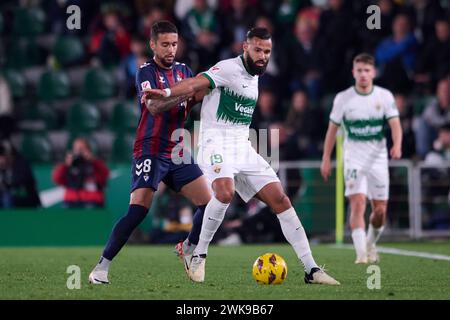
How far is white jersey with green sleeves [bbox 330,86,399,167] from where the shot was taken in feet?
41.7

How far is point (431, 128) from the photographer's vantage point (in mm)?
A: 17875

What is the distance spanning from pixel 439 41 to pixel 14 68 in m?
9.22

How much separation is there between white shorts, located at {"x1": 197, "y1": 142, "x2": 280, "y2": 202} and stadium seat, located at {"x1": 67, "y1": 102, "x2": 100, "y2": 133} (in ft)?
37.0

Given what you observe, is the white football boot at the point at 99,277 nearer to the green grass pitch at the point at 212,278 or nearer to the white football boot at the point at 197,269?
the green grass pitch at the point at 212,278

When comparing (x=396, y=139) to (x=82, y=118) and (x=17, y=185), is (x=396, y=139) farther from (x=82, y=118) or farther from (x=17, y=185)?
(x=82, y=118)

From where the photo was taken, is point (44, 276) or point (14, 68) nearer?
point (44, 276)

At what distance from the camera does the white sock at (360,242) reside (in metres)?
12.3

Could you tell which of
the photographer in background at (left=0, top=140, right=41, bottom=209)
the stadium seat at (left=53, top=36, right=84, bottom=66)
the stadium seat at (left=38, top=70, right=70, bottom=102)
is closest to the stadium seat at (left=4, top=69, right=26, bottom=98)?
the stadium seat at (left=38, top=70, right=70, bottom=102)

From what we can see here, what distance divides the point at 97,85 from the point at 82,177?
437 centimetres

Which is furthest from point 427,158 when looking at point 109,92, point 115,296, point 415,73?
point 115,296

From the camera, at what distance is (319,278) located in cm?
909

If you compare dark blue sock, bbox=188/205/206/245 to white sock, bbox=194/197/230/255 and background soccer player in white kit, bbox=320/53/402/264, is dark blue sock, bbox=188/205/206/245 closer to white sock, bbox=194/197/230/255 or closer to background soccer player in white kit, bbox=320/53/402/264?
white sock, bbox=194/197/230/255
